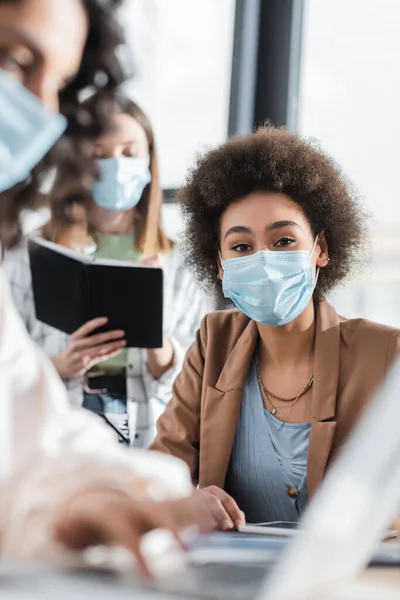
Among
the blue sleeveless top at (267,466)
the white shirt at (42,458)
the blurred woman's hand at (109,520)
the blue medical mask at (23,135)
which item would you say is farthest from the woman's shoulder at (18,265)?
the blurred woman's hand at (109,520)

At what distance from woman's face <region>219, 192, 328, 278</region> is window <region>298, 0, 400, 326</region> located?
2.43ft

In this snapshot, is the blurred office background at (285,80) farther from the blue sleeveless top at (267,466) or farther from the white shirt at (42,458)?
the white shirt at (42,458)

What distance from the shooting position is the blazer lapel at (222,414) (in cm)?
121

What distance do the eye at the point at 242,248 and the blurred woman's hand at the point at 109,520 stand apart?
892 mm

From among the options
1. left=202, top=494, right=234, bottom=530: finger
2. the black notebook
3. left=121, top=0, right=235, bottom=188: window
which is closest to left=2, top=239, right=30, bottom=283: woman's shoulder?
the black notebook

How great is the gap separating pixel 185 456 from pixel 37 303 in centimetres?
55

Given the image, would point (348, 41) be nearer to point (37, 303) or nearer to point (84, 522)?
point (37, 303)

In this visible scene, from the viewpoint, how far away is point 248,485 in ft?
3.91

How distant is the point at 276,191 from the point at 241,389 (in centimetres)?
36

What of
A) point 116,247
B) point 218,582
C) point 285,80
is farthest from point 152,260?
point 218,582

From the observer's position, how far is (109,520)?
0.42 metres

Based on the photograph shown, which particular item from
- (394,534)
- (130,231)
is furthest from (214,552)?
(130,231)

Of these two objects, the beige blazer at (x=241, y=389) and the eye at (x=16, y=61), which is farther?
the beige blazer at (x=241, y=389)

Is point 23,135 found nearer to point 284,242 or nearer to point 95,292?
point 284,242
